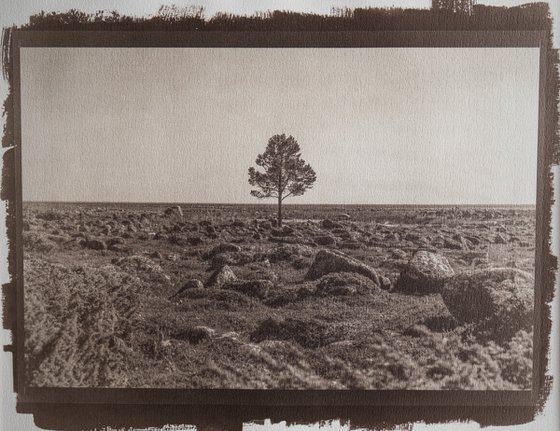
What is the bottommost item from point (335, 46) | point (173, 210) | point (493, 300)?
point (493, 300)

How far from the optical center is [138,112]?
213 cm

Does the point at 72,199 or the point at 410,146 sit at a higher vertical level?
the point at 410,146

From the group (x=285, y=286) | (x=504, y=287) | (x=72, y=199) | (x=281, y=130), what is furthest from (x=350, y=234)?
(x=72, y=199)

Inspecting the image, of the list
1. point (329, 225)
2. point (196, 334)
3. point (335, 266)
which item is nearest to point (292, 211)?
point (329, 225)

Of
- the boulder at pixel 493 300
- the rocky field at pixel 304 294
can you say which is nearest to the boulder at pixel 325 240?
the rocky field at pixel 304 294

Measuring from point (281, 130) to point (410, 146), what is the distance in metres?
0.55

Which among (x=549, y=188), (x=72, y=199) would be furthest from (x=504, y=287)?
(x=72, y=199)

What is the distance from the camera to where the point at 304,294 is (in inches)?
82.5

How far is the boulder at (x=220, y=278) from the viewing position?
210 cm

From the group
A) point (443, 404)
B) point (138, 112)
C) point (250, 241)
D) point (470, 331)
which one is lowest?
point (443, 404)

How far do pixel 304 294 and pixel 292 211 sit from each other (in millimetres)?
355

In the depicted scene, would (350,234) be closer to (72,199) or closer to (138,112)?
(138,112)

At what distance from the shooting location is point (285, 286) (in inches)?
82.7

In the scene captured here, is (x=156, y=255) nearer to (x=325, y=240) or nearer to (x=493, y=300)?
(x=325, y=240)
